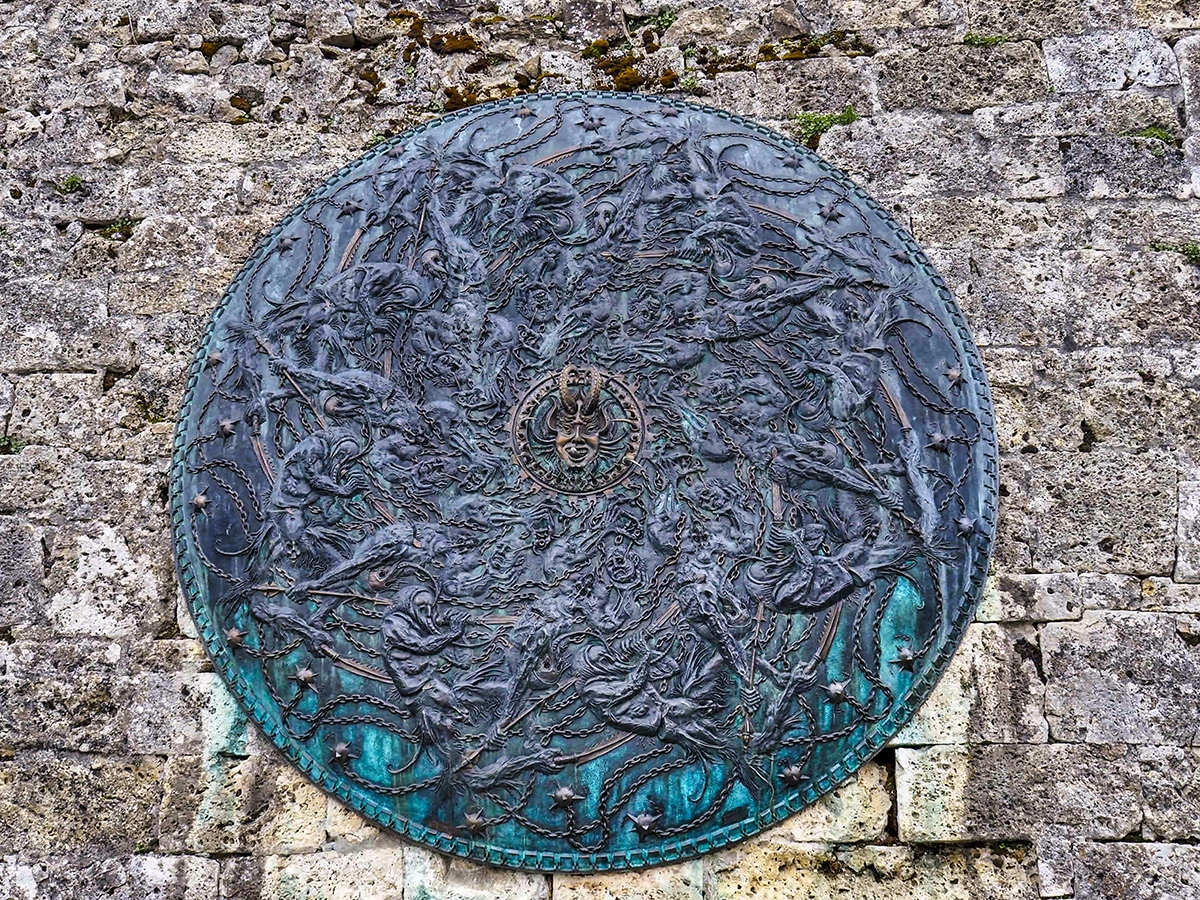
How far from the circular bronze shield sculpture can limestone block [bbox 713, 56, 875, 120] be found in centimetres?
21

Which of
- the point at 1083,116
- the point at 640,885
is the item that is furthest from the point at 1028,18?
the point at 640,885

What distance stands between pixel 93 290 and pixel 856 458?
2.57 meters

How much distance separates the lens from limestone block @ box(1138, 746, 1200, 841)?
327 cm

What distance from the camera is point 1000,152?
12.9ft

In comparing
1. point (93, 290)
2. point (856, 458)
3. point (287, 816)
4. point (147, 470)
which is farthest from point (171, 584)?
point (856, 458)

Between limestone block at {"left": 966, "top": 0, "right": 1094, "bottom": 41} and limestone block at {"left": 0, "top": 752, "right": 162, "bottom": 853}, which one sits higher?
limestone block at {"left": 966, "top": 0, "right": 1094, "bottom": 41}

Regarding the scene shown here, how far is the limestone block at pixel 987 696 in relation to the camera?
3.35 metres

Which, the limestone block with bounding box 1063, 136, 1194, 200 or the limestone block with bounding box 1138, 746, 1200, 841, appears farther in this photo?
the limestone block with bounding box 1063, 136, 1194, 200

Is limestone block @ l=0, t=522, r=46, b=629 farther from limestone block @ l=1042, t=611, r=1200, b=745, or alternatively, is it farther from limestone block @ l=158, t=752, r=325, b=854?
limestone block @ l=1042, t=611, r=1200, b=745

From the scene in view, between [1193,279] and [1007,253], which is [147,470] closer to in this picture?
[1007,253]

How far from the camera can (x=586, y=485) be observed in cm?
349

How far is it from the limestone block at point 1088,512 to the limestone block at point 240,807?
216 centimetres

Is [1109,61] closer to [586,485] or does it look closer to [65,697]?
[586,485]

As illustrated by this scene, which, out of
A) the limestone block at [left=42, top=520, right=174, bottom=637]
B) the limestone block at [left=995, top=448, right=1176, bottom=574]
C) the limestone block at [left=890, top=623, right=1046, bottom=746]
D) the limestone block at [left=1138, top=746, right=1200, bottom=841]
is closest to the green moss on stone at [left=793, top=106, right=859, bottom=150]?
the limestone block at [left=995, top=448, right=1176, bottom=574]
